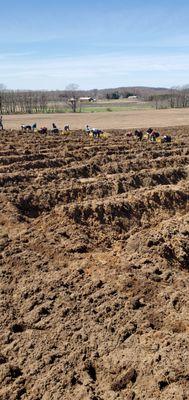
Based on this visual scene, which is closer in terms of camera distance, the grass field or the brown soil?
the brown soil

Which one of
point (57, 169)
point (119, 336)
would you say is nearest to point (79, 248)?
point (119, 336)

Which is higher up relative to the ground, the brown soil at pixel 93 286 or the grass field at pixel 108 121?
the grass field at pixel 108 121

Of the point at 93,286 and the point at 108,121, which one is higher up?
the point at 108,121

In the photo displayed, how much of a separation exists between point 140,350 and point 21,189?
8392 mm

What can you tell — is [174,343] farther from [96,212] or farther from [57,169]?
[57,169]

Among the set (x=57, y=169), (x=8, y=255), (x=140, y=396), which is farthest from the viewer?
(x=57, y=169)

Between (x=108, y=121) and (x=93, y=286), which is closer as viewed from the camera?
(x=93, y=286)

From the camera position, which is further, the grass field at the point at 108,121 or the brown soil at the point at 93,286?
the grass field at the point at 108,121

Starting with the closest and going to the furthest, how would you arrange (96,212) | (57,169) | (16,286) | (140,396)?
(140,396)
(16,286)
(96,212)
(57,169)

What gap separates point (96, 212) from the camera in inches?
485

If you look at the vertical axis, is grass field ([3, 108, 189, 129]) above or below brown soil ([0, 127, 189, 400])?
above

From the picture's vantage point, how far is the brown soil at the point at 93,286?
6113mm

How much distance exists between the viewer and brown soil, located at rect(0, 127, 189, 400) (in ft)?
20.1

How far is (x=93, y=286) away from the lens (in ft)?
26.8
